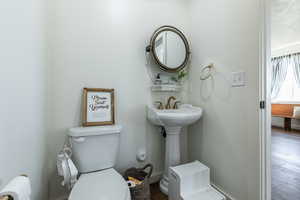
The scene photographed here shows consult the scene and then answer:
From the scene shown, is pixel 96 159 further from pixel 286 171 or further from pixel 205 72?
pixel 286 171

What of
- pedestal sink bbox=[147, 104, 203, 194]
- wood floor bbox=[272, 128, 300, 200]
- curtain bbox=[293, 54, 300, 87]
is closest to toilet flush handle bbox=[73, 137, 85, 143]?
pedestal sink bbox=[147, 104, 203, 194]

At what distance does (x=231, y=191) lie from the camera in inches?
48.9

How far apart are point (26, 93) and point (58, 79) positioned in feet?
1.44

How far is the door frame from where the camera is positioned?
3.30 ft

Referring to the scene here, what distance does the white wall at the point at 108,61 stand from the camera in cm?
123

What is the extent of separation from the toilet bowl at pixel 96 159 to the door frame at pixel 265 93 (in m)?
1.01

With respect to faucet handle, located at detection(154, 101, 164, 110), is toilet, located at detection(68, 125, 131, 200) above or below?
below

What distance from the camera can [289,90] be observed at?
4281 millimetres

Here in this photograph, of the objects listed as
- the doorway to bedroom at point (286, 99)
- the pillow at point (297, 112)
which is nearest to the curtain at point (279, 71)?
the doorway to bedroom at point (286, 99)

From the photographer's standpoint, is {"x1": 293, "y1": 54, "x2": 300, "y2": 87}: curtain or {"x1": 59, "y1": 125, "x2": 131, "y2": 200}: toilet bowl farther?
{"x1": 293, "y1": 54, "x2": 300, "y2": 87}: curtain

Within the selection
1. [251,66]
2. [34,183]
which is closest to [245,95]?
[251,66]

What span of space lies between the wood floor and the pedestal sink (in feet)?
3.42

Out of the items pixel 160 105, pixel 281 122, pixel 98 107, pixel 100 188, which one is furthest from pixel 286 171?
pixel 281 122

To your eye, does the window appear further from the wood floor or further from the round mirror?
the round mirror
